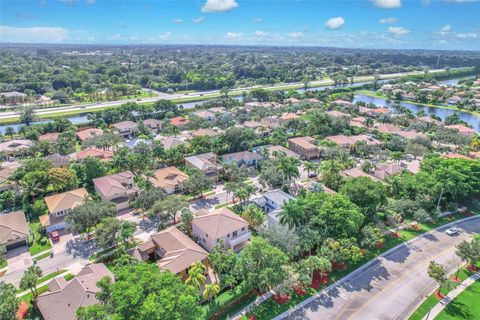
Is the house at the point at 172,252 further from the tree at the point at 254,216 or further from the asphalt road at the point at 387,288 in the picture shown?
the asphalt road at the point at 387,288

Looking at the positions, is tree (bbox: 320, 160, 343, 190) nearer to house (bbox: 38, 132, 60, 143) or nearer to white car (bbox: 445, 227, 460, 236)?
white car (bbox: 445, 227, 460, 236)

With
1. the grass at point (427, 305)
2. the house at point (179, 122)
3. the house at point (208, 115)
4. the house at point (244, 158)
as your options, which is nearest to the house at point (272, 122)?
the house at point (208, 115)

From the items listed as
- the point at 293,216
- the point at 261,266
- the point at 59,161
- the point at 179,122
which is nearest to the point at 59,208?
the point at 59,161

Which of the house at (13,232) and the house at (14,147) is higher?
the house at (14,147)

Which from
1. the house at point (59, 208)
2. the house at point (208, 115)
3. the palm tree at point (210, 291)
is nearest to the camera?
the palm tree at point (210, 291)

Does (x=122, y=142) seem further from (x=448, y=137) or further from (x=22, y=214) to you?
(x=448, y=137)

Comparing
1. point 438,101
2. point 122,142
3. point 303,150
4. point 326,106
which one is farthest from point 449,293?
point 438,101

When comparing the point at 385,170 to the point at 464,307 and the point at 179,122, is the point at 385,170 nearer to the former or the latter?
the point at 464,307
